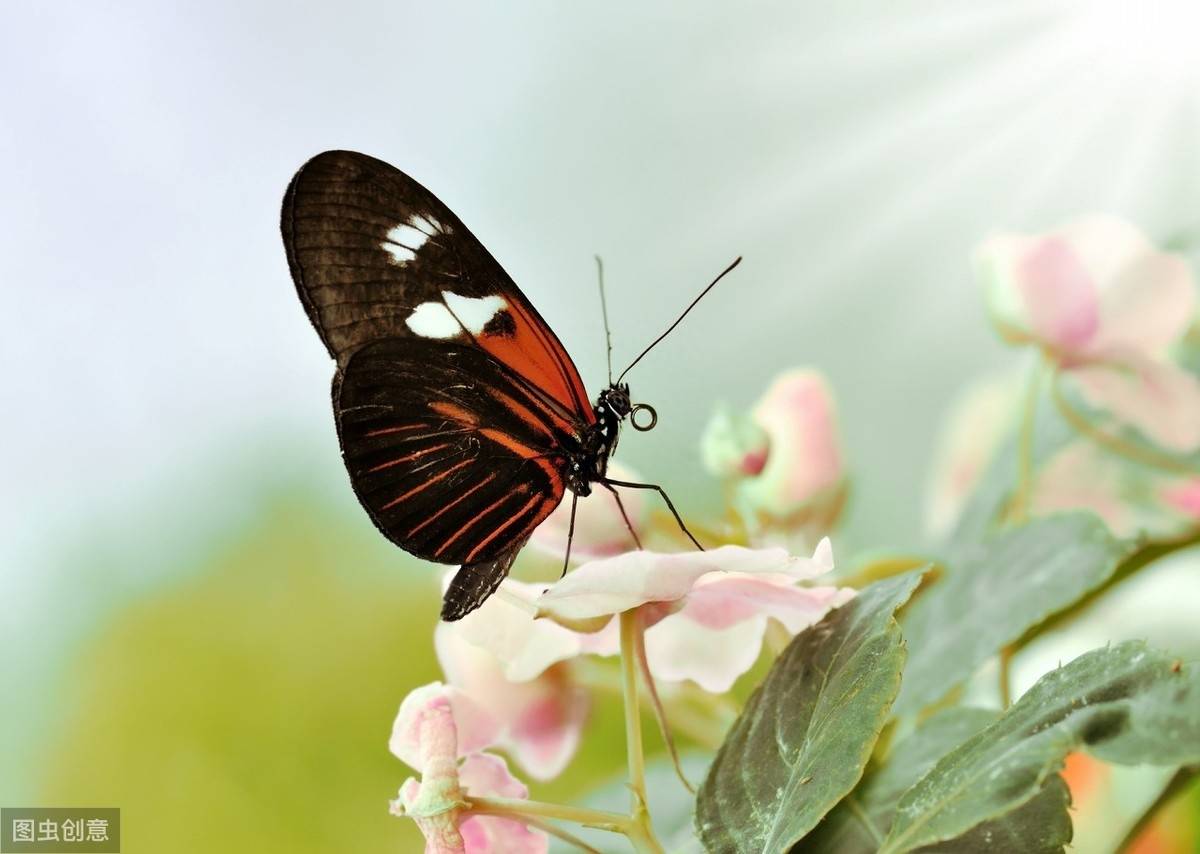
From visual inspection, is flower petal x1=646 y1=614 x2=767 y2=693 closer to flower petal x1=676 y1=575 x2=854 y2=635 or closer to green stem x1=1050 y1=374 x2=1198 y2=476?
flower petal x1=676 y1=575 x2=854 y2=635

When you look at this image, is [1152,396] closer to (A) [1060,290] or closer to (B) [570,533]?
(A) [1060,290]

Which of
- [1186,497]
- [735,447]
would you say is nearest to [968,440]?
[1186,497]

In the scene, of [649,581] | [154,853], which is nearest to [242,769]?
[154,853]

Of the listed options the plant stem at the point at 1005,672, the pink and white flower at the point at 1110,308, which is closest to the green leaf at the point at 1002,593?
the plant stem at the point at 1005,672

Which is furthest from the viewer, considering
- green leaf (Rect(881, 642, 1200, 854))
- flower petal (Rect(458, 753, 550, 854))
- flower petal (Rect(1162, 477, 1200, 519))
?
flower petal (Rect(1162, 477, 1200, 519))


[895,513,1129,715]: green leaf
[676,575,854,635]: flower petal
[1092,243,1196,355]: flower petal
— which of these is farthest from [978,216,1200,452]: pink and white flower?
[676,575,854,635]: flower petal

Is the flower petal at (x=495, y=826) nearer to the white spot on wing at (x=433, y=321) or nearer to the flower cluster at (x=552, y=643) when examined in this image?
the flower cluster at (x=552, y=643)
